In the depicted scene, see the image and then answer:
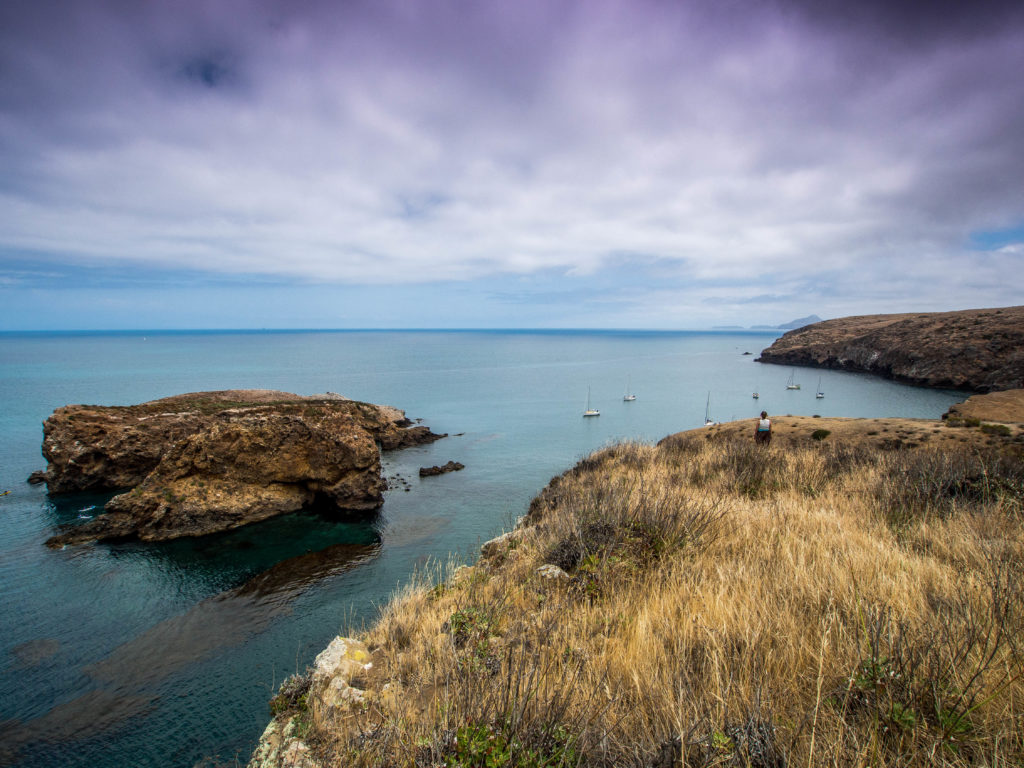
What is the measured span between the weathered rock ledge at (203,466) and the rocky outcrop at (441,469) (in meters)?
4.95

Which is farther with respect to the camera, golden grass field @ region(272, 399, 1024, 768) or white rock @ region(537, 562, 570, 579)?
white rock @ region(537, 562, 570, 579)

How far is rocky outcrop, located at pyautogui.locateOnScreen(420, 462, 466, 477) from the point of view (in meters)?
25.6

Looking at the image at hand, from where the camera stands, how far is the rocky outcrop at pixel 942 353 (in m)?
59.0

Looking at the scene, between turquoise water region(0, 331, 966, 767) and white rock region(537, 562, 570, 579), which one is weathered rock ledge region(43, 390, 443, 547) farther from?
white rock region(537, 562, 570, 579)

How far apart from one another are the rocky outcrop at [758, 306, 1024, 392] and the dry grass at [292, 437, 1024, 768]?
7439 cm

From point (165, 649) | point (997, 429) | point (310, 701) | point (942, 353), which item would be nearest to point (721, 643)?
point (310, 701)

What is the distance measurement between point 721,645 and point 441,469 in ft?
79.4

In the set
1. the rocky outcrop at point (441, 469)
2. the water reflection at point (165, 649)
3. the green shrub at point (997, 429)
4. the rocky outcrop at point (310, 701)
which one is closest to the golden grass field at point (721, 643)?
the rocky outcrop at point (310, 701)

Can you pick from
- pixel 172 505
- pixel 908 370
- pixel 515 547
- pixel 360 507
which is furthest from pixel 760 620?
pixel 908 370

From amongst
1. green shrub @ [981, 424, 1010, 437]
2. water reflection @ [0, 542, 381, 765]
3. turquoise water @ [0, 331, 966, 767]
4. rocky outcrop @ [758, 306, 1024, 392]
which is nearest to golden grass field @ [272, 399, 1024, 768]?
turquoise water @ [0, 331, 966, 767]

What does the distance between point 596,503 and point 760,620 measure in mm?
3455

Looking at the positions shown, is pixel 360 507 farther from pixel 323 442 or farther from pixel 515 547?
pixel 515 547

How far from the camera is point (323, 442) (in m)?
19.8

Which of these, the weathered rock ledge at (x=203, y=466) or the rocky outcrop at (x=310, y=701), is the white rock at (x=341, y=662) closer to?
the rocky outcrop at (x=310, y=701)
